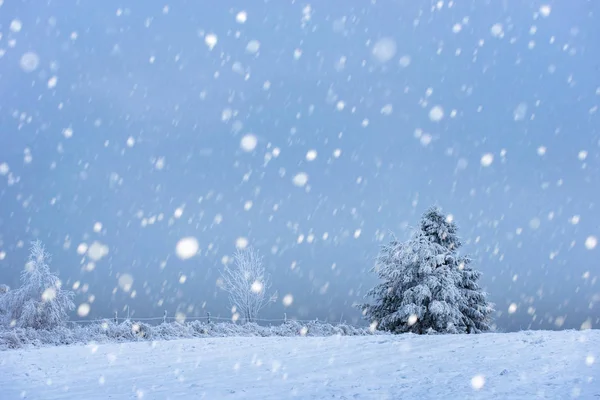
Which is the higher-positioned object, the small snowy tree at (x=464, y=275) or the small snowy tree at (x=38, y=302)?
the small snowy tree at (x=464, y=275)

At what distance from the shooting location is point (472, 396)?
29.7 feet

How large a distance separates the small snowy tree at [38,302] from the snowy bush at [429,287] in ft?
58.4

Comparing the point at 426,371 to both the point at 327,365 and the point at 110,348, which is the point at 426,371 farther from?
the point at 110,348

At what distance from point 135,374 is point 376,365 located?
640 centimetres

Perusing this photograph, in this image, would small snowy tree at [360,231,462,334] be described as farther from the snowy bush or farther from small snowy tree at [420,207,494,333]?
small snowy tree at [420,207,494,333]

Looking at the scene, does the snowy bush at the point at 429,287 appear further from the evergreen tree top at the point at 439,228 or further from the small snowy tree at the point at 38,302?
the small snowy tree at the point at 38,302

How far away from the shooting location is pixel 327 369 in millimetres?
12562

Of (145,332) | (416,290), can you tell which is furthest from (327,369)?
(416,290)

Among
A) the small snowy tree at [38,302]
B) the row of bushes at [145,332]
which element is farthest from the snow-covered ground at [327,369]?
the small snowy tree at [38,302]

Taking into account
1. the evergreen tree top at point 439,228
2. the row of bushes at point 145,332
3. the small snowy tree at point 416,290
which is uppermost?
the evergreen tree top at point 439,228

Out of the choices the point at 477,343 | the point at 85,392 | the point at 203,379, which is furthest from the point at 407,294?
the point at 85,392

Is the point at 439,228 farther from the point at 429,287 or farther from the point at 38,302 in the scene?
the point at 38,302

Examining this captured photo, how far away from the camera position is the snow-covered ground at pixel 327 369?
32.4 ft

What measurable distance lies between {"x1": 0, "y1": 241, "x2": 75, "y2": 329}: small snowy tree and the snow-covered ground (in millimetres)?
9459
